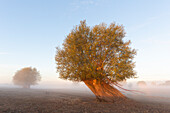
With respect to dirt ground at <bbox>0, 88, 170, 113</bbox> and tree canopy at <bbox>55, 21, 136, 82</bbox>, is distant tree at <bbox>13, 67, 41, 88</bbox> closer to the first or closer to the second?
dirt ground at <bbox>0, 88, 170, 113</bbox>

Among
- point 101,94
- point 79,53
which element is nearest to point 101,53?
A: point 79,53

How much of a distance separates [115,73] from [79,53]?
7.40 meters

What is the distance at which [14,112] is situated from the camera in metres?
11.9

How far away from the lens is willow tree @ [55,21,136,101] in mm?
18875

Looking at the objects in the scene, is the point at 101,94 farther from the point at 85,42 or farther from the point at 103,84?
the point at 85,42

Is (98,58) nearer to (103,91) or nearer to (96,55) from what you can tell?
(96,55)

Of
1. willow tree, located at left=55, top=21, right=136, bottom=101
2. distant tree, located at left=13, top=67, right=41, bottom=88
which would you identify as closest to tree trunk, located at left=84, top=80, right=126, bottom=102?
willow tree, located at left=55, top=21, right=136, bottom=101

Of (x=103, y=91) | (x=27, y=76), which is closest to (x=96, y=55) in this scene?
(x=103, y=91)

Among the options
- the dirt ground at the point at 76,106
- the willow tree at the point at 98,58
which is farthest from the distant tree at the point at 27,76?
the willow tree at the point at 98,58

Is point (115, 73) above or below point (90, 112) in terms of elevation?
above

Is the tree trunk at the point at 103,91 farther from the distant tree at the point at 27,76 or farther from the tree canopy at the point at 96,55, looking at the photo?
the distant tree at the point at 27,76

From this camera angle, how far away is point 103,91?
21016mm

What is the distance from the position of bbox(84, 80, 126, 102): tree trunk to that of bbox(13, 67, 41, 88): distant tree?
79.6 meters

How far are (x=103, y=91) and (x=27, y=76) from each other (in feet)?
269
